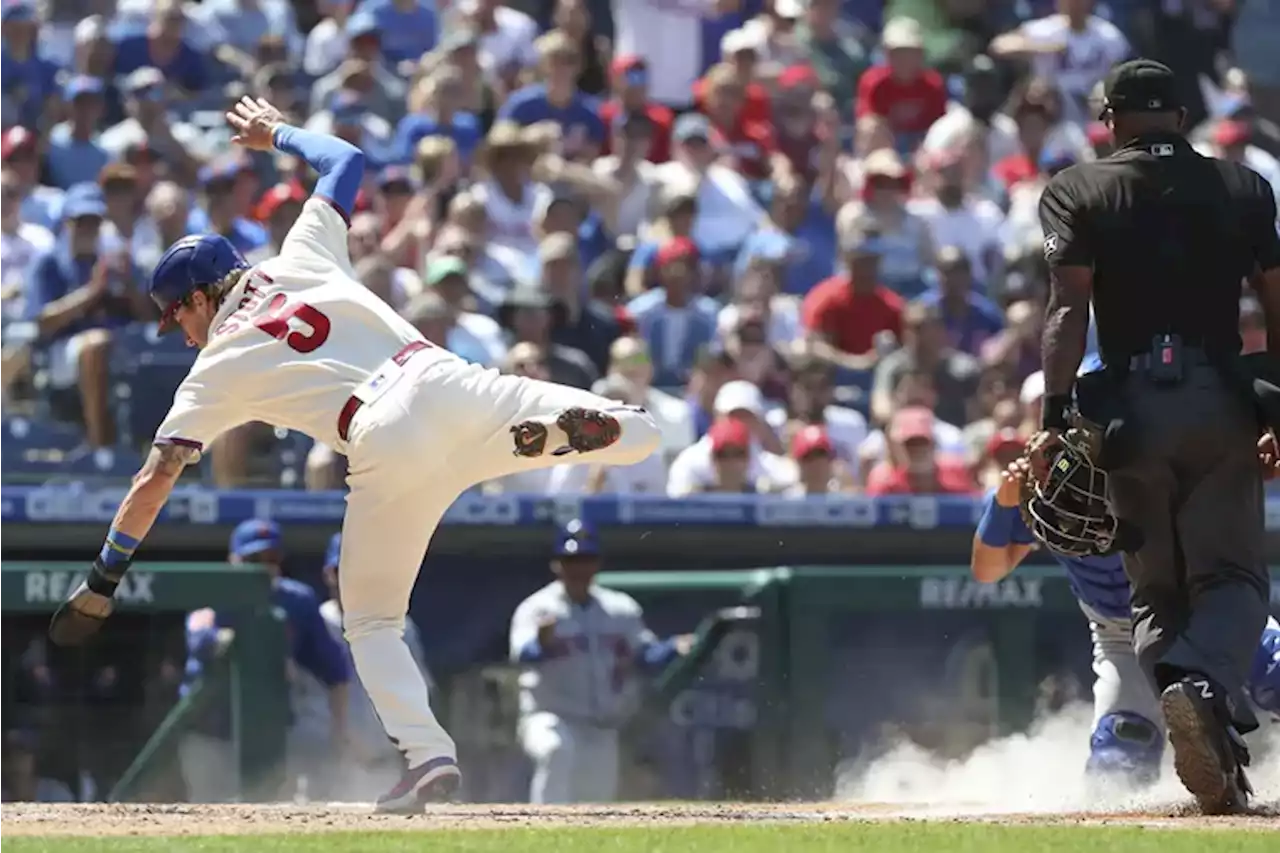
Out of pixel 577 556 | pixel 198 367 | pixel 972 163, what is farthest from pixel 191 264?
pixel 972 163

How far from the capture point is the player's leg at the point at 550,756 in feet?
34.5

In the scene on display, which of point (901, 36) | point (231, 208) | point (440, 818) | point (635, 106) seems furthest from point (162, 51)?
point (440, 818)

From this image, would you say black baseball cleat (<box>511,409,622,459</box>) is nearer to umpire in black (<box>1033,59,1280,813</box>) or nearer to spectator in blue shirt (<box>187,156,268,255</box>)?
umpire in black (<box>1033,59,1280,813</box>)

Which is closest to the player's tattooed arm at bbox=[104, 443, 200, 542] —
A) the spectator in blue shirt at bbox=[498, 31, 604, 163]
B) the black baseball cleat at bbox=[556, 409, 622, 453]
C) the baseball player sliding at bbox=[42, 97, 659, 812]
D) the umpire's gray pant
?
the baseball player sliding at bbox=[42, 97, 659, 812]

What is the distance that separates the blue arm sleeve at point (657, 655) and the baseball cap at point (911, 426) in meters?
1.65

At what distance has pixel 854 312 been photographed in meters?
13.3

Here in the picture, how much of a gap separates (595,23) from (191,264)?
9113mm

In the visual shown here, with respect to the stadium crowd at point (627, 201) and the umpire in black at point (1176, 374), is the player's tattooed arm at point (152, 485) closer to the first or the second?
the umpire in black at point (1176, 374)

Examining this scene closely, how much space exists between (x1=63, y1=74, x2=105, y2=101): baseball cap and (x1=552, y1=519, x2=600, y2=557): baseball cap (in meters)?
4.33

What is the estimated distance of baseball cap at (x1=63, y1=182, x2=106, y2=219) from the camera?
40.1 feet

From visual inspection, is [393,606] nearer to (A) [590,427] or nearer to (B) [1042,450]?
(A) [590,427]

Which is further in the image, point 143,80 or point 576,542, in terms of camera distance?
point 143,80

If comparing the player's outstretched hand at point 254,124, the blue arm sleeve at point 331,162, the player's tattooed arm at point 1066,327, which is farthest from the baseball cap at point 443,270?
the player's tattooed arm at point 1066,327

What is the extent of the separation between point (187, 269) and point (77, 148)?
6719mm
